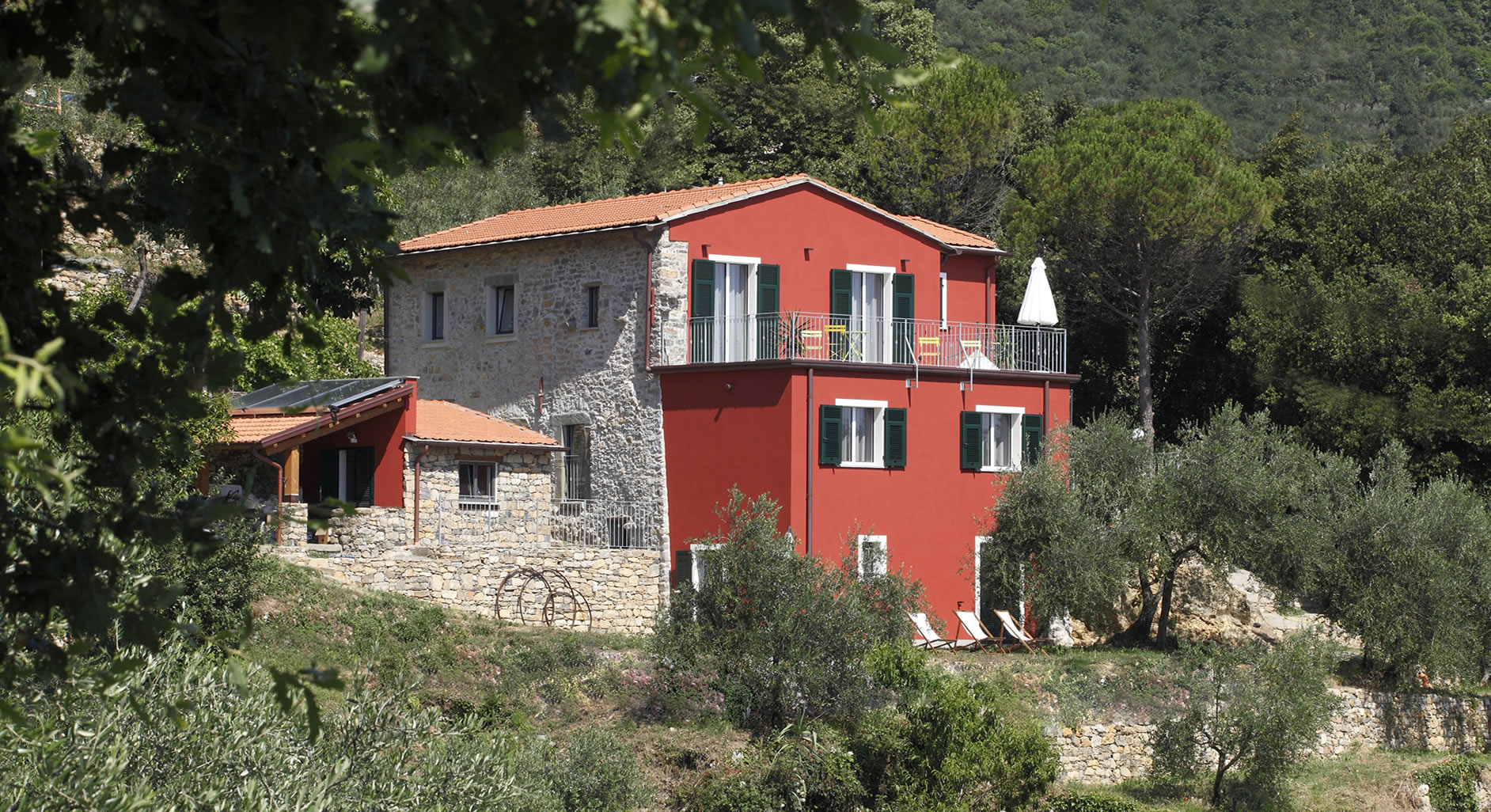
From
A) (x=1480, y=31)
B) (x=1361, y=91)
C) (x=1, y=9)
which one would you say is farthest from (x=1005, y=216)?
(x=1480, y=31)

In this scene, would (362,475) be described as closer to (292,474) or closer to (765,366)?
(292,474)

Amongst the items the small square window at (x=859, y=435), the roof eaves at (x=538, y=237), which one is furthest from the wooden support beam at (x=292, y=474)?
the small square window at (x=859, y=435)

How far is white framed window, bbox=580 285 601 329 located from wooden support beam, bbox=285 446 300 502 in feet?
21.1

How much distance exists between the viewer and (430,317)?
3072 centimetres

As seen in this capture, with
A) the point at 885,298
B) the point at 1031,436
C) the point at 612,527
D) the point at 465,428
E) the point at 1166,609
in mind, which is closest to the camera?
the point at 465,428

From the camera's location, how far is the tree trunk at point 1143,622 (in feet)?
89.6

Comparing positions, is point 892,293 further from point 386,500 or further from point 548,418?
point 386,500

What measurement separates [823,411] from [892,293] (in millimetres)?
4362

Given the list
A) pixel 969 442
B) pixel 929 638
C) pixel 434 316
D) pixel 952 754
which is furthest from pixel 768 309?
pixel 952 754

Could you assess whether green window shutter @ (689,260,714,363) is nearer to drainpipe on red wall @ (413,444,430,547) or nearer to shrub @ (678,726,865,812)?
drainpipe on red wall @ (413,444,430,547)

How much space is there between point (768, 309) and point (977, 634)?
6.94 m

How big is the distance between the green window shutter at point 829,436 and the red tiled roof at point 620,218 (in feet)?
14.6

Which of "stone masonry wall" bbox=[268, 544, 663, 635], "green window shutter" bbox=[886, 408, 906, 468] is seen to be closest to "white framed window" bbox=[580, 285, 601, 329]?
"stone masonry wall" bbox=[268, 544, 663, 635]

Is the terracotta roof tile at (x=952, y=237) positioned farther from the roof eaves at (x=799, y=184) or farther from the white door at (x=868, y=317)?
the white door at (x=868, y=317)
